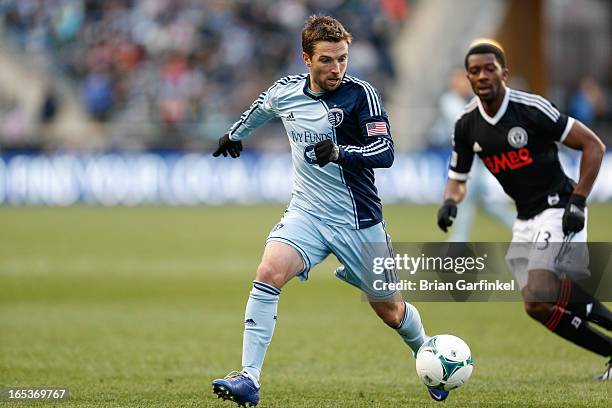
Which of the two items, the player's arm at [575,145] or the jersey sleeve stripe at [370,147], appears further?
Result: the player's arm at [575,145]

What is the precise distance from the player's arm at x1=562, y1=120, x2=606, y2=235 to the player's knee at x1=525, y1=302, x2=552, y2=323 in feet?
1.77

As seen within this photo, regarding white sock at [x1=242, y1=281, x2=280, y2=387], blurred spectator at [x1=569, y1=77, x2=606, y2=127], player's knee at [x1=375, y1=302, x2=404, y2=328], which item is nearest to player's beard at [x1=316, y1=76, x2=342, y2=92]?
white sock at [x1=242, y1=281, x2=280, y2=387]

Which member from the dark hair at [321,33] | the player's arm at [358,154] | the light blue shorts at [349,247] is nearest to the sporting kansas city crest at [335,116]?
the player's arm at [358,154]

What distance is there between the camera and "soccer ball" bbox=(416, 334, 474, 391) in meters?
6.59

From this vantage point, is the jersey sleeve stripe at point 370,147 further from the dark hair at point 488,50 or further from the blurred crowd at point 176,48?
the blurred crowd at point 176,48

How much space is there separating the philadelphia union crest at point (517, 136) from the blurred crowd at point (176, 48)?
55.2 feet

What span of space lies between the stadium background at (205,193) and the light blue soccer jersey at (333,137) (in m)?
1.21

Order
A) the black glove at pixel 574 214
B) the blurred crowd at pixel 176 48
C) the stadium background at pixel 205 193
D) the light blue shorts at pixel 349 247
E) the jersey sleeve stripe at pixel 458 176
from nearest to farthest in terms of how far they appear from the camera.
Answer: the light blue shorts at pixel 349 247 < the black glove at pixel 574 214 < the jersey sleeve stripe at pixel 458 176 < the stadium background at pixel 205 193 < the blurred crowd at pixel 176 48

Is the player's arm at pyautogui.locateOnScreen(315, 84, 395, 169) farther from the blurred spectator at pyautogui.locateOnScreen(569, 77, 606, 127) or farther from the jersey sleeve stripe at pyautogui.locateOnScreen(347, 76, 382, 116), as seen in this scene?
the blurred spectator at pyautogui.locateOnScreen(569, 77, 606, 127)

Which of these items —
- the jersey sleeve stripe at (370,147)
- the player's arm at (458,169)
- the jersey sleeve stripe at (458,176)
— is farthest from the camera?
the jersey sleeve stripe at (458,176)

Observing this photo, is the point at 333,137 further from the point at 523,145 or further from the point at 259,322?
the point at 523,145

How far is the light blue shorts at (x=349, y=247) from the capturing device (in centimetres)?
671

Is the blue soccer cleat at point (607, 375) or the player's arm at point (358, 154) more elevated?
the player's arm at point (358, 154)

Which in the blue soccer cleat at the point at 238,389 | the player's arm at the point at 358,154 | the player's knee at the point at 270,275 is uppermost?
the player's arm at the point at 358,154
